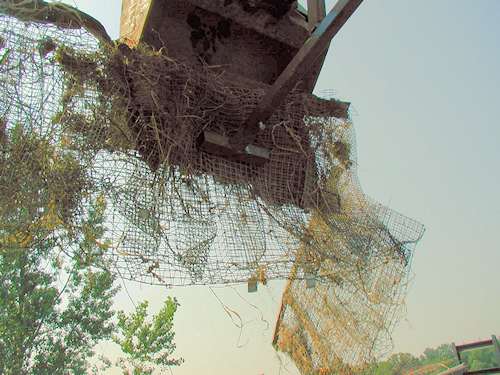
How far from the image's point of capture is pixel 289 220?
53.1 inches

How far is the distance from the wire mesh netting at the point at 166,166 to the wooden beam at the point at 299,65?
0.07m

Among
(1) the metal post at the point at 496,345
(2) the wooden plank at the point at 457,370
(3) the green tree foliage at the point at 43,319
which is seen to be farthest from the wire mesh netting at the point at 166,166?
(3) the green tree foliage at the point at 43,319

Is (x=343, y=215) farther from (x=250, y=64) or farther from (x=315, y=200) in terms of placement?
(x=250, y=64)

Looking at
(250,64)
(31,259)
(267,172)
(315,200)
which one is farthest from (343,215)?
(31,259)

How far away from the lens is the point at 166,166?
1126 mm

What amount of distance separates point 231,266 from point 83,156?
19.0 inches

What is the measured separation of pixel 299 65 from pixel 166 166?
0.42 metres

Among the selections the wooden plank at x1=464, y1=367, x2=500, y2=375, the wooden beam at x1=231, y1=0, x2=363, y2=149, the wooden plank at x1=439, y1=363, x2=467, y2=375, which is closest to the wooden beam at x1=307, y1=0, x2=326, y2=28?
the wooden beam at x1=231, y1=0, x2=363, y2=149

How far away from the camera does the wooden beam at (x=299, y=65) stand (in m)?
1.05

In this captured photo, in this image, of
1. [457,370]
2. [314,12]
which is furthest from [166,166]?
[457,370]

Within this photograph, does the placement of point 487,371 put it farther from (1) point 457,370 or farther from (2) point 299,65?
(2) point 299,65

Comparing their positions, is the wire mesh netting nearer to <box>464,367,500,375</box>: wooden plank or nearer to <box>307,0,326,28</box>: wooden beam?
<box>307,0,326,28</box>: wooden beam

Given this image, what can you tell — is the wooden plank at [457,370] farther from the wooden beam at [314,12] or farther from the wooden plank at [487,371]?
the wooden beam at [314,12]

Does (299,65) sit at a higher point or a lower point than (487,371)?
higher
